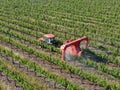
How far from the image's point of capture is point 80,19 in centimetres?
3428

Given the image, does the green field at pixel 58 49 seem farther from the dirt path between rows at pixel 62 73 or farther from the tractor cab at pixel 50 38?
the tractor cab at pixel 50 38

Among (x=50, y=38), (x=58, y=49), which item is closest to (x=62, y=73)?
(x=58, y=49)

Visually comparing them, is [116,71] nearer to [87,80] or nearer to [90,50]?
[87,80]

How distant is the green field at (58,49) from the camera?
17484mm

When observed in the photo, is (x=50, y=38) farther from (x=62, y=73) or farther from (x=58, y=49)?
(x=62, y=73)

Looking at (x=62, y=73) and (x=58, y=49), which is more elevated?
(x=58, y=49)

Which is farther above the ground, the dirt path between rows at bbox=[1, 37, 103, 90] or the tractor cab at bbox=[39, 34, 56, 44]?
the tractor cab at bbox=[39, 34, 56, 44]

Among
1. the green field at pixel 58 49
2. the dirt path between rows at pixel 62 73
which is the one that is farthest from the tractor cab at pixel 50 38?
the dirt path between rows at pixel 62 73

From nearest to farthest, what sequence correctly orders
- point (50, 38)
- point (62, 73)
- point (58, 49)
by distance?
point (62, 73), point (58, 49), point (50, 38)

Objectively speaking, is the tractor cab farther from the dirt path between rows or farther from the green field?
the dirt path between rows

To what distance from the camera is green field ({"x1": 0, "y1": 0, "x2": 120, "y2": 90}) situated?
17484 mm

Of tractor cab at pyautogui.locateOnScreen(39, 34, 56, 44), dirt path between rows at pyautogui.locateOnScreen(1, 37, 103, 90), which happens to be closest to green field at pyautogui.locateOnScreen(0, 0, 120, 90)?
dirt path between rows at pyautogui.locateOnScreen(1, 37, 103, 90)

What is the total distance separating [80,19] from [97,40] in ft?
28.8

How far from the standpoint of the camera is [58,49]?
22594 millimetres
